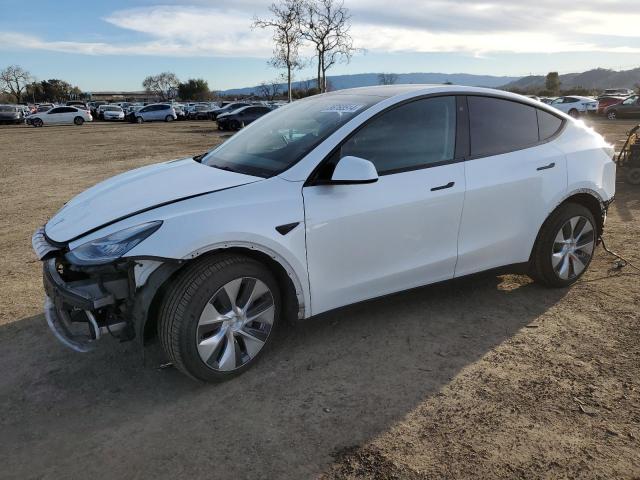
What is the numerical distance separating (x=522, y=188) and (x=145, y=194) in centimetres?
270

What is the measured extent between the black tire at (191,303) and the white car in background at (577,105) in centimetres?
3382

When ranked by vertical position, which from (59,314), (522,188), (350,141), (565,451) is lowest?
(565,451)

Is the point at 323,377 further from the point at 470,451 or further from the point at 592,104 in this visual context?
the point at 592,104

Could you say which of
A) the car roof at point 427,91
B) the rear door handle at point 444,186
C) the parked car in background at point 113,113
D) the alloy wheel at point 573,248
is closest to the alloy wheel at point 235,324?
the rear door handle at point 444,186

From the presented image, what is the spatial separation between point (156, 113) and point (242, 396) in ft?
142

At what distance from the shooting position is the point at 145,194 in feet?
A: 10.6

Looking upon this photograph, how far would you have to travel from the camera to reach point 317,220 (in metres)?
3.10

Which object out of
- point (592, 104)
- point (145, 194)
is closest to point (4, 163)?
point (145, 194)

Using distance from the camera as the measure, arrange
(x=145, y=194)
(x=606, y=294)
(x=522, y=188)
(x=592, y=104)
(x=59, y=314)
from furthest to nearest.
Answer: (x=592, y=104) < (x=606, y=294) < (x=522, y=188) < (x=145, y=194) < (x=59, y=314)

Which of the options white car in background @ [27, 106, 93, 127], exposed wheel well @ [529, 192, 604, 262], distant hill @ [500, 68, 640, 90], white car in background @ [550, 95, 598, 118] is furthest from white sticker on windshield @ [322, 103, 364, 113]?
distant hill @ [500, 68, 640, 90]

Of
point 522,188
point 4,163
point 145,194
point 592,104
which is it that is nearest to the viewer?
point 145,194

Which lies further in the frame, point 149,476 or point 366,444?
point 366,444

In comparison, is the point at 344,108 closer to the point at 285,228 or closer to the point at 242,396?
the point at 285,228

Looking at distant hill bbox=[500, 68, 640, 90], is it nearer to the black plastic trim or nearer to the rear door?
the rear door
